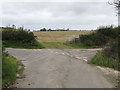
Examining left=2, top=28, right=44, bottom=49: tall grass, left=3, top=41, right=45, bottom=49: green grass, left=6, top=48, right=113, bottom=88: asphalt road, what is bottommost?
left=6, top=48, right=113, bottom=88: asphalt road

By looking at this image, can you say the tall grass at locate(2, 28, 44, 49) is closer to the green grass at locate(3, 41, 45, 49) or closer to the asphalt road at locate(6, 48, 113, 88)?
the green grass at locate(3, 41, 45, 49)

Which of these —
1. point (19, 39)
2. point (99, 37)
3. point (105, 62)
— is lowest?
point (105, 62)

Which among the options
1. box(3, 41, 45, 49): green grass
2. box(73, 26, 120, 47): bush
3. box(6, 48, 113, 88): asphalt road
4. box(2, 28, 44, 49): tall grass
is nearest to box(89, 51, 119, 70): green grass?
box(6, 48, 113, 88): asphalt road

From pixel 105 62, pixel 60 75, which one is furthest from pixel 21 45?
pixel 60 75

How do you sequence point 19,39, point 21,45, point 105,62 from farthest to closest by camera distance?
point 19,39, point 21,45, point 105,62

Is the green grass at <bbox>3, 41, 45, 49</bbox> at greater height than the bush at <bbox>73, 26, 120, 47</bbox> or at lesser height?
lesser

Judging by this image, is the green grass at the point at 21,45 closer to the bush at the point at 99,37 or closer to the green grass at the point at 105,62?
the bush at the point at 99,37

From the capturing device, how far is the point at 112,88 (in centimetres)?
1218

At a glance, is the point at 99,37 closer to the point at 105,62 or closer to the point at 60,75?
the point at 105,62

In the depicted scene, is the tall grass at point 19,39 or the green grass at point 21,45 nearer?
the green grass at point 21,45

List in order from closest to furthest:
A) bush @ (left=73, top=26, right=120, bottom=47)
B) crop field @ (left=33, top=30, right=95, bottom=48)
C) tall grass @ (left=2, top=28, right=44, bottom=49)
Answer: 1. tall grass @ (left=2, top=28, right=44, bottom=49)
2. crop field @ (left=33, top=30, right=95, bottom=48)
3. bush @ (left=73, top=26, right=120, bottom=47)

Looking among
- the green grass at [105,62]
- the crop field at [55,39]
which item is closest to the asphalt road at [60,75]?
the green grass at [105,62]

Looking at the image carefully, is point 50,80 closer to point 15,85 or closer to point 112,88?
point 15,85

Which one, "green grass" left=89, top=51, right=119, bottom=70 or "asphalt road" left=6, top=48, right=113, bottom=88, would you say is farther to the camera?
"green grass" left=89, top=51, right=119, bottom=70
